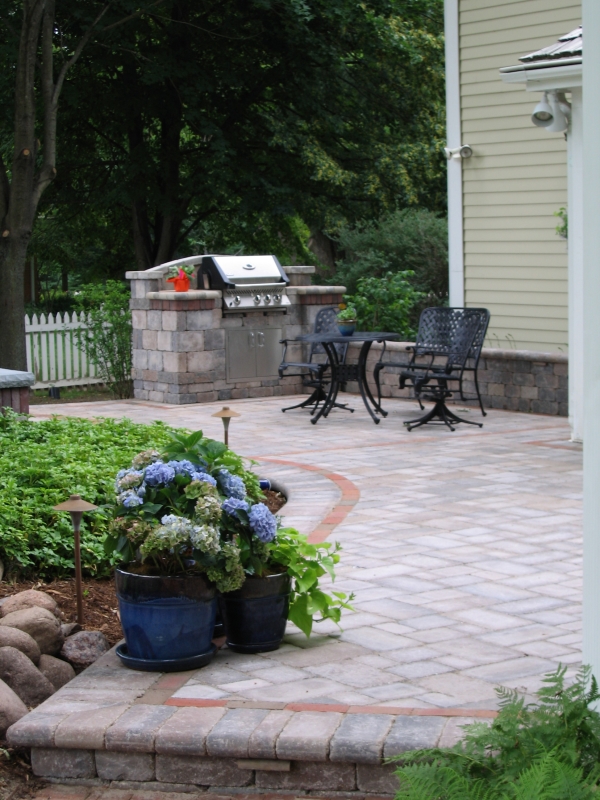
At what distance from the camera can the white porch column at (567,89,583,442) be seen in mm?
8625

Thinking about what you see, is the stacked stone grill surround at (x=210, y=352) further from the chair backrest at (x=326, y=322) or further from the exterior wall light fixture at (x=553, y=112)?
the exterior wall light fixture at (x=553, y=112)

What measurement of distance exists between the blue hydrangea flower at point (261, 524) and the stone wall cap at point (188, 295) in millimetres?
8433

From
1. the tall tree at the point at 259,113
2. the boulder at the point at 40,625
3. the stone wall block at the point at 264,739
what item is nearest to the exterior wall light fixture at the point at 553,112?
the boulder at the point at 40,625

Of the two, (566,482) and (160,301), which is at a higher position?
(160,301)

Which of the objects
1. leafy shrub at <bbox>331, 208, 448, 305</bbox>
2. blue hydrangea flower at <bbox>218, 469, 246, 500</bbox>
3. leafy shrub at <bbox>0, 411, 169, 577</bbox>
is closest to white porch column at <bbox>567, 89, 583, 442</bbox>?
leafy shrub at <bbox>0, 411, 169, 577</bbox>

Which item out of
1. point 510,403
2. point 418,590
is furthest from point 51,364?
Answer: point 418,590

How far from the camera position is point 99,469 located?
6.38 meters

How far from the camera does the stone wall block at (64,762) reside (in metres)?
3.50

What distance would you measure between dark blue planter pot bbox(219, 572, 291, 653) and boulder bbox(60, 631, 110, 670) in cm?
51

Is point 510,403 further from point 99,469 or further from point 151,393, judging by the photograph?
point 99,469

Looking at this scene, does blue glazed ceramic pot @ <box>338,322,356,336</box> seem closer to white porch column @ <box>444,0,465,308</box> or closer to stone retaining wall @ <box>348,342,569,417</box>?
stone retaining wall @ <box>348,342,569,417</box>

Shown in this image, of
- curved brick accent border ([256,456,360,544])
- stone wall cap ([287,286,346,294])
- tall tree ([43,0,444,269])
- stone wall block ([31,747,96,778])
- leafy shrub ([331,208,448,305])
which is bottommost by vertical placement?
stone wall block ([31,747,96,778])

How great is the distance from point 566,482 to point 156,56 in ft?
37.0

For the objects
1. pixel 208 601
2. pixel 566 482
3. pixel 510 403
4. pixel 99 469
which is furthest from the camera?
pixel 510 403
